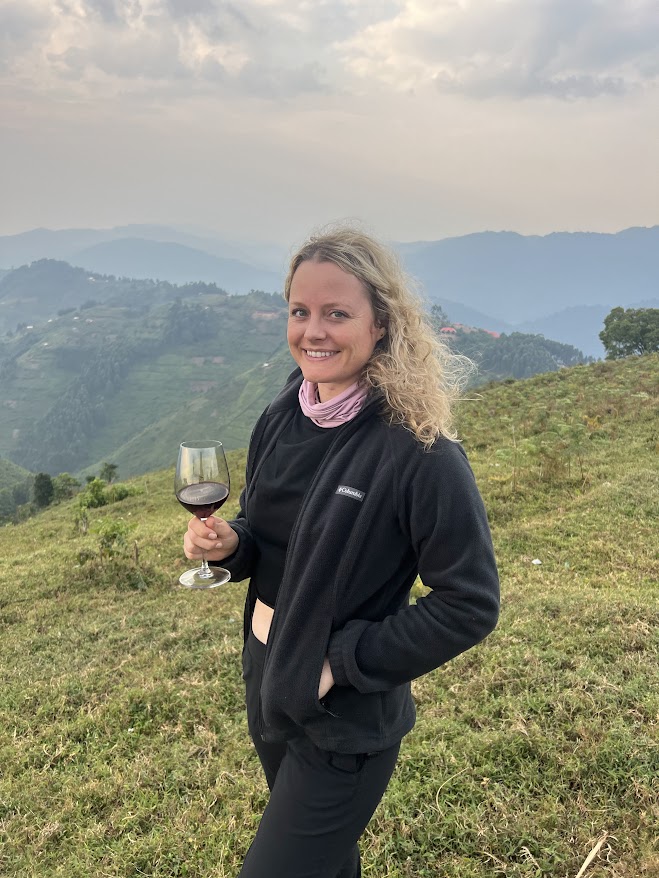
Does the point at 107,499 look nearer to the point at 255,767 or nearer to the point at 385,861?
the point at 255,767

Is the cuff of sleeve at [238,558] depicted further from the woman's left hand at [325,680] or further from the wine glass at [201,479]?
the woman's left hand at [325,680]

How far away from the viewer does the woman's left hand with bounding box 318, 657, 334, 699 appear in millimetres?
1712

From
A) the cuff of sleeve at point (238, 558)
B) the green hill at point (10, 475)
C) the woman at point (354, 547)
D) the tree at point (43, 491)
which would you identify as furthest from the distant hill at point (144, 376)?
the woman at point (354, 547)

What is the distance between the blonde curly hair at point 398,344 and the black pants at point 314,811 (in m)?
1.17

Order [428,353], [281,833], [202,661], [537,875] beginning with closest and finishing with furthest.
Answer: [281,833], [428,353], [537,875], [202,661]

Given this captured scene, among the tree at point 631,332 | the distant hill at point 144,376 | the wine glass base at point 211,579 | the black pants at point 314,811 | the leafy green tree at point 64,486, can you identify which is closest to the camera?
the black pants at point 314,811

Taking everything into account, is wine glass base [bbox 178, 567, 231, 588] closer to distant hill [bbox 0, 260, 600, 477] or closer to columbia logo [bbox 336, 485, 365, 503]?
columbia logo [bbox 336, 485, 365, 503]

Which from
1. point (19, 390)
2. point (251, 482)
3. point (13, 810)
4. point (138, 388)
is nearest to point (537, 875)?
point (251, 482)

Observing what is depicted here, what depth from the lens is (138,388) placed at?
148 metres

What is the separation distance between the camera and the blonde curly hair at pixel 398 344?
1.73 meters

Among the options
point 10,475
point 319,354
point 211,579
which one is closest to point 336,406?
point 319,354

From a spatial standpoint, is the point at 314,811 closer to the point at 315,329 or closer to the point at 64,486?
the point at 315,329

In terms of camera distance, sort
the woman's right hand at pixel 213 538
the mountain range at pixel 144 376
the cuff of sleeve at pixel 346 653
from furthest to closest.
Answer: the mountain range at pixel 144 376 → the woman's right hand at pixel 213 538 → the cuff of sleeve at pixel 346 653

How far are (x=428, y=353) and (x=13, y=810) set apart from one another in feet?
13.4
